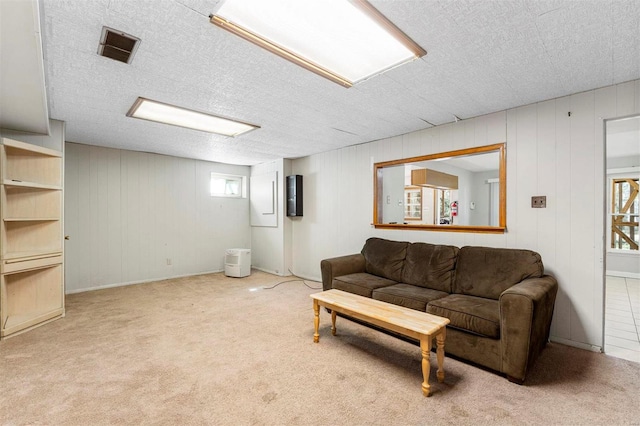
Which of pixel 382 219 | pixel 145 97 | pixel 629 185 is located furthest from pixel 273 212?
pixel 629 185

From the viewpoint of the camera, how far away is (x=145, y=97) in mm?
2662

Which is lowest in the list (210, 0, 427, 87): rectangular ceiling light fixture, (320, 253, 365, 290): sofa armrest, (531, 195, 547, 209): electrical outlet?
(320, 253, 365, 290): sofa armrest

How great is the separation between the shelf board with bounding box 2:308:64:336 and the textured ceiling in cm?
212

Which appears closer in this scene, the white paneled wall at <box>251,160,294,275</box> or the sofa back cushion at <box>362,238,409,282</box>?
the sofa back cushion at <box>362,238,409,282</box>

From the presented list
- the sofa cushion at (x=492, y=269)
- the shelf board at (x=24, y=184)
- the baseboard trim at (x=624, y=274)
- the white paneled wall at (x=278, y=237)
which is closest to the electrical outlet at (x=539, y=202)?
the sofa cushion at (x=492, y=269)

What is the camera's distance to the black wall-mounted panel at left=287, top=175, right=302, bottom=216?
529cm

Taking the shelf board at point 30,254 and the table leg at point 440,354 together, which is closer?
the table leg at point 440,354

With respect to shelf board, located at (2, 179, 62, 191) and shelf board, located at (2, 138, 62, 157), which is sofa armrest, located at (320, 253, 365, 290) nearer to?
A: shelf board, located at (2, 179, 62, 191)

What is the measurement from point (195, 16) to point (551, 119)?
307 cm

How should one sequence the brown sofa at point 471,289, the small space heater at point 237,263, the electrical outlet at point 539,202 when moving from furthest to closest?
1. the small space heater at point 237,263
2. the electrical outlet at point 539,202
3. the brown sofa at point 471,289

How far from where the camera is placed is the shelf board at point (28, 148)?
2.81 meters

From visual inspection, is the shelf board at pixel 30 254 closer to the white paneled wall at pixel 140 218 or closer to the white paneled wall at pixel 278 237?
the white paneled wall at pixel 140 218

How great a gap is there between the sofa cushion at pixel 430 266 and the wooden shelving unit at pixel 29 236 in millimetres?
3922

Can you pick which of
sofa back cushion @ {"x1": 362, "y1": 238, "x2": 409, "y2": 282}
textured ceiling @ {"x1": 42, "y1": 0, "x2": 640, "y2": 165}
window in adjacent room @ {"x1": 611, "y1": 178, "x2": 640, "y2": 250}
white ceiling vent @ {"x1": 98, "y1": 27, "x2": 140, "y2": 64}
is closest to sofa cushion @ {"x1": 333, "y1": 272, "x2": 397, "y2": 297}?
sofa back cushion @ {"x1": 362, "y1": 238, "x2": 409, "y2": 282}
